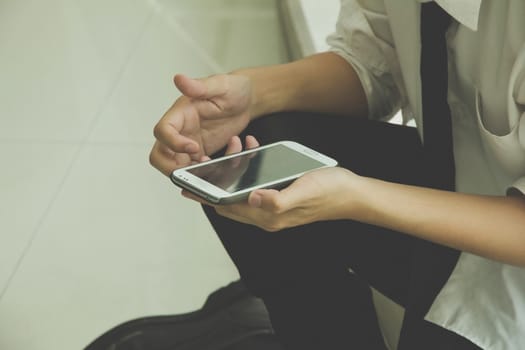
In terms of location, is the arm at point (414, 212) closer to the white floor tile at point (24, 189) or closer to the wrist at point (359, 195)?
the wrist at point (359, 195)

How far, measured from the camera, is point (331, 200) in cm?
63

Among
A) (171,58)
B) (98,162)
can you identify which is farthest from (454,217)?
(171,58)

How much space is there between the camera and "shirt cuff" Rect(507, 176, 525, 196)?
620 millimetres

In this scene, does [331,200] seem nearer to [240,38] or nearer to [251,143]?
[251,143]

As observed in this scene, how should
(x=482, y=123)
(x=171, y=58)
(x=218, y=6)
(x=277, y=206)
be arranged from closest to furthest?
(x=277, y=206) < (x=482, y=123) < (x=171, y=58) < (x=218, y=6)

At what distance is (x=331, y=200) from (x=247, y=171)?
93 mm

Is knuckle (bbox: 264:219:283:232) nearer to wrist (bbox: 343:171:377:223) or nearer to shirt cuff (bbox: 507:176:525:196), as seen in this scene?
wrist (bbox: 343:171:377:223)

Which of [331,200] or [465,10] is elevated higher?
[465,10]

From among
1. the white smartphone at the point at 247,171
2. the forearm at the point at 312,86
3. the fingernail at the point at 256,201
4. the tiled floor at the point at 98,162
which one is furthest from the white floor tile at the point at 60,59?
the fingernail at the point at 256,201

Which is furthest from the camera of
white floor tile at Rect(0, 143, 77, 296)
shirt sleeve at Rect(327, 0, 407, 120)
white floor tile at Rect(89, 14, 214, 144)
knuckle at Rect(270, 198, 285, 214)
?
Result: white floor tile at Rect(89, 14, 214, 144)

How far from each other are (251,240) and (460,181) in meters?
0.23

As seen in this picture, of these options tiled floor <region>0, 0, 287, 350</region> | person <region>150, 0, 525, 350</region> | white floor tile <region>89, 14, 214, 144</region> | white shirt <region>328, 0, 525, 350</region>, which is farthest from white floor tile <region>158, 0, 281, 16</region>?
white shirt <region>328, 0, 525, 350</region>

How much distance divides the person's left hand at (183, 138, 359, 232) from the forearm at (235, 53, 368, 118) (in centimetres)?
24

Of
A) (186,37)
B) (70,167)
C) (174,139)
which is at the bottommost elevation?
(70,167)
